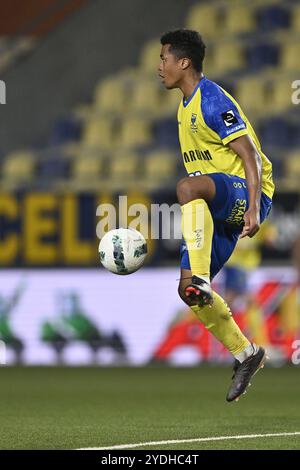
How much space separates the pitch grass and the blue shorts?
3.17 feet

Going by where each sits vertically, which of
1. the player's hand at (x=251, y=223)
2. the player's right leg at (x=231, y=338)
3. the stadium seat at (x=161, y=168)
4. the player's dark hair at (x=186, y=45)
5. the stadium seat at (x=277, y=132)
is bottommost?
the player's right leg at (x=231, y=338)

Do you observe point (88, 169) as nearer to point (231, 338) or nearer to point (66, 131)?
point (66, 131)

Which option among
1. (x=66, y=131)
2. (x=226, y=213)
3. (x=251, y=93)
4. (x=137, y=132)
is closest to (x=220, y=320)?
(x=226, y=213)

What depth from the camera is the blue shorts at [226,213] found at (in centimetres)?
Result: 696

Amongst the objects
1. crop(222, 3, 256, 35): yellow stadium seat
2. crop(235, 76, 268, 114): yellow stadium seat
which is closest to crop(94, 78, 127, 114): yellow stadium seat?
crop(222, 3, 256, 35): yellow stadium seat

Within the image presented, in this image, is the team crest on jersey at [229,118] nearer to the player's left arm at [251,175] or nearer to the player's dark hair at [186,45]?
the player's left arm at [251,175]

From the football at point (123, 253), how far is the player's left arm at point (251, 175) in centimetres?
78

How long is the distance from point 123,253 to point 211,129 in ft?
2.83

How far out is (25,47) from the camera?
20.5 meters

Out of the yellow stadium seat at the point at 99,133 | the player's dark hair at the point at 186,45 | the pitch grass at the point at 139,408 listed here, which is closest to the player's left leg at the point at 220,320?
the pitch grass at the point at 139,408

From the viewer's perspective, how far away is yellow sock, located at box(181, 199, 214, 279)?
6.90 metres
